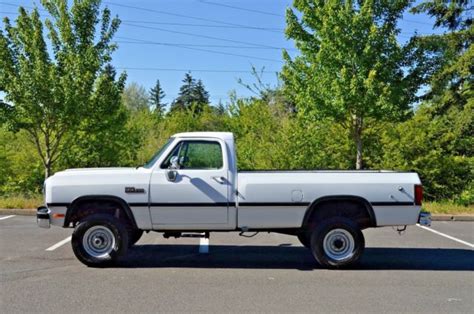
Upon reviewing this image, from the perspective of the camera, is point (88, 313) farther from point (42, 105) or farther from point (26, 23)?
point (26, 23)

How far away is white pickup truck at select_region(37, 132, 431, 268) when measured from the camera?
25.9 feet

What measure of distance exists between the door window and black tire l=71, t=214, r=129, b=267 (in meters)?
1.11

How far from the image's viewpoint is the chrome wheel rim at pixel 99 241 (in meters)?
7.94

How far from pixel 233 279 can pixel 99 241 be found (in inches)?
83.2

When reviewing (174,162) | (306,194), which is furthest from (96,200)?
(306,194)

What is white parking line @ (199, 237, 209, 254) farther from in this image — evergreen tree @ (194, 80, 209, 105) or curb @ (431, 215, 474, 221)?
evergreen tree @ (194, 80, 209, 105)

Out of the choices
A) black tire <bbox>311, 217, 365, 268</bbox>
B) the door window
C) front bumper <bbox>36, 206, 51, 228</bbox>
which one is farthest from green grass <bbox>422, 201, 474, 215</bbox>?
front bumper <bbox>36, 206, 51, 228</bbox>

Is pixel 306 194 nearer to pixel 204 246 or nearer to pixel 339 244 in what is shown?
pixel 339 244

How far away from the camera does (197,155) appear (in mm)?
8227

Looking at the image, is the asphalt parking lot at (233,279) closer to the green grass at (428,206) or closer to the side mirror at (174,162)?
the side mirror at (174,162)

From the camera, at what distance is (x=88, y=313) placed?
5.60 m

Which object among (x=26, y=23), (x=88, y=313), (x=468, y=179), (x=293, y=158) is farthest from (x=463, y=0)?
(x=88, y=313)

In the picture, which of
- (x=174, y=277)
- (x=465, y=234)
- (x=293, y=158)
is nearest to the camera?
(x=174, y=277)

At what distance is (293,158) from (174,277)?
41.1 feet
